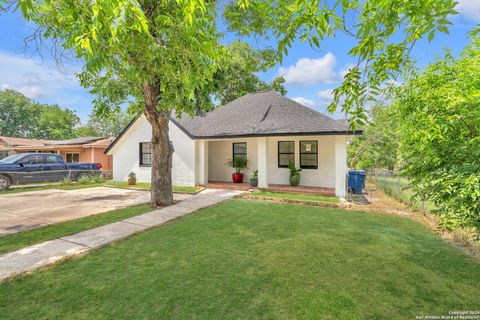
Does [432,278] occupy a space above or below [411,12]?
below

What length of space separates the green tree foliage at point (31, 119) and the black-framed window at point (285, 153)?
4620 centimetres

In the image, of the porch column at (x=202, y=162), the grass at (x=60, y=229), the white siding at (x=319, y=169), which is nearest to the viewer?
the grass at (x=60, y=229)

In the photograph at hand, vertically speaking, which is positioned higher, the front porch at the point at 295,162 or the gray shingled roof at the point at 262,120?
the gray shingled roof at the point at 262,120

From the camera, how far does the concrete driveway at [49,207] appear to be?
242 inches

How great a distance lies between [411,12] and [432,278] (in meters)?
3.65

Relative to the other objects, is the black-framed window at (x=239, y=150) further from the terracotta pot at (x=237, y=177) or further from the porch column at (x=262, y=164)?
the porch column at (x=262, y=164)

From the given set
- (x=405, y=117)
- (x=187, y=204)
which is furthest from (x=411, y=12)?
(x=187, y=204)

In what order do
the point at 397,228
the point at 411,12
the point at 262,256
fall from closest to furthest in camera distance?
the point at 411,12 < the point at 262,256 < the point at 397,228

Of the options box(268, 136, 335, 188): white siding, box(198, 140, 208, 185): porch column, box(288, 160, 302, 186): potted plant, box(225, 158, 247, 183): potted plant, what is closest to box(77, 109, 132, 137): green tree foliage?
box(198, 140, 208, 185): porch column

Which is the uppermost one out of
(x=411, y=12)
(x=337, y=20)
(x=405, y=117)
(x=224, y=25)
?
(x=224, y=25)

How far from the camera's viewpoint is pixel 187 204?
816 centimetres

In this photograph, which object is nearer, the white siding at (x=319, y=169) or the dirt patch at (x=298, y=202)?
the dirt patch at (x=298, y=202)

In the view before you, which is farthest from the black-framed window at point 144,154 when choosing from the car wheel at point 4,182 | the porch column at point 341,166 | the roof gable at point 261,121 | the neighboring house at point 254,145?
the porch column at point 341,166

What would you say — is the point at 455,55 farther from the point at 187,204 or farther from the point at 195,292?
the point at 187,204
